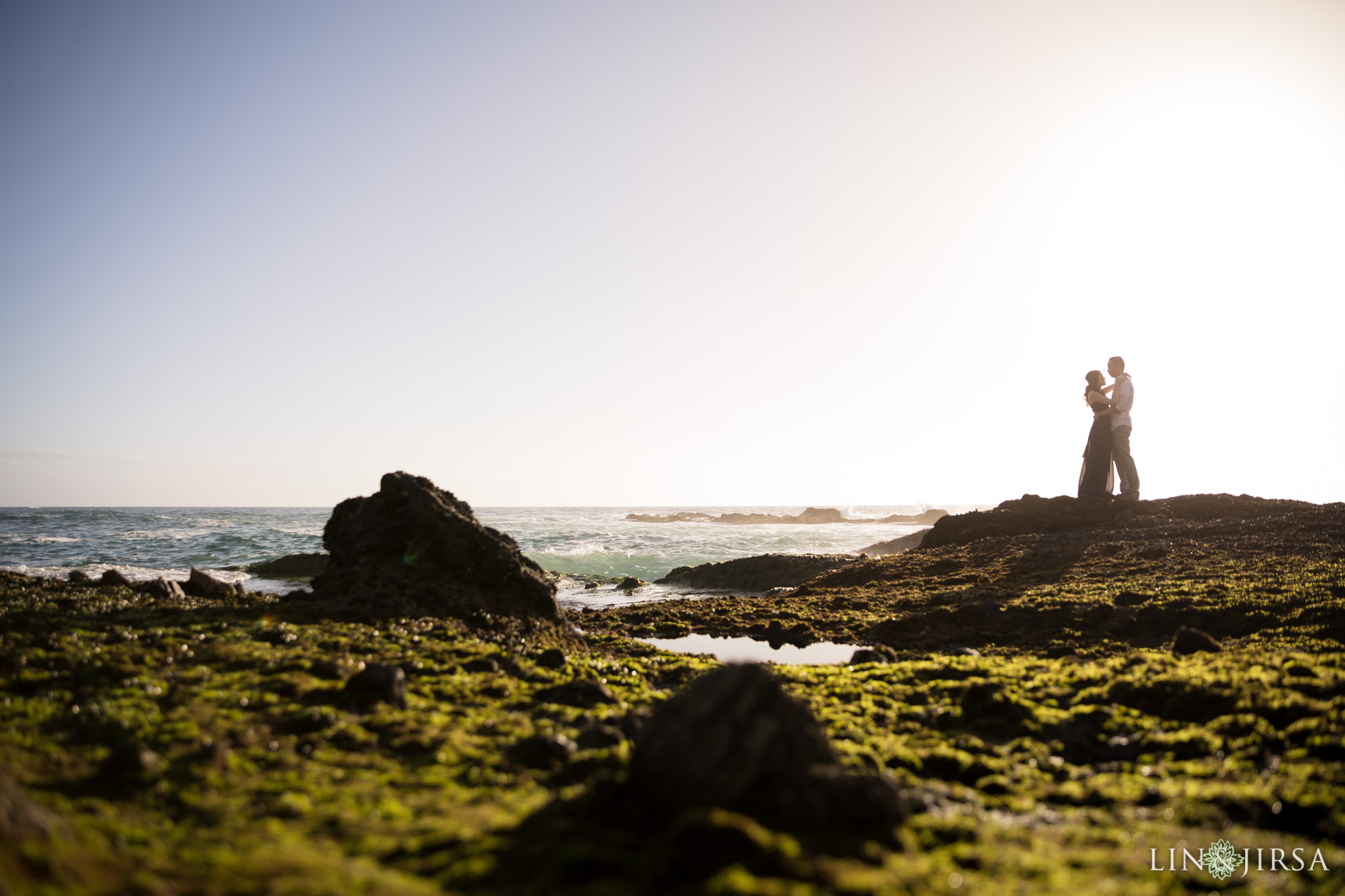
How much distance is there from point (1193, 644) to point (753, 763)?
25.4 feet

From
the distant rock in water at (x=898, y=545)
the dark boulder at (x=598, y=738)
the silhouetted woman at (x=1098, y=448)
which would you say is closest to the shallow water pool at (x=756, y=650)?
the dark boulder at (x=598, y=738)

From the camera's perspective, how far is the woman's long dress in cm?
2203

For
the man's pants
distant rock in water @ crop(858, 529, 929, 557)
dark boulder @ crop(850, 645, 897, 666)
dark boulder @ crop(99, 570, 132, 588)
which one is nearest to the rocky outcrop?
the man's pants

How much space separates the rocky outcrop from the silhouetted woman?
116 centimetres

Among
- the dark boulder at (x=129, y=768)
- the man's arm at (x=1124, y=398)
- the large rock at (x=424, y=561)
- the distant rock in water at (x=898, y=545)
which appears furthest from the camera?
the distant rock in water at (x=898, y=545)

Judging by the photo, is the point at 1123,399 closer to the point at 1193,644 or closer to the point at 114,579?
the point at 1193,644

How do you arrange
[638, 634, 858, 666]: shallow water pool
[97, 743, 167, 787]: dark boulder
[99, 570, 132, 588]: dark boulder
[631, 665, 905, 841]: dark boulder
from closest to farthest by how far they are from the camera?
[631, 665, 905, 841]: dark boulder → [97, 743, 167, 787]: dark boulder → [638, 634, 858, 666]: shallow water pool → [99, 570, 132, 588]: dark boulder

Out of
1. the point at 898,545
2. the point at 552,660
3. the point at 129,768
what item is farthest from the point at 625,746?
the point at 898,545

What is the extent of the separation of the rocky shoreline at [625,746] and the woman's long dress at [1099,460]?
11079 mm

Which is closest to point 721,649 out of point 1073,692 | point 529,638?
point 529,638

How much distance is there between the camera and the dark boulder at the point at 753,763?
3.64 meters

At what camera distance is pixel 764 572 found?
22281 mm

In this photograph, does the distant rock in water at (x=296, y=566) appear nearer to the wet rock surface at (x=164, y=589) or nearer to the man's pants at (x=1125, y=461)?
the wet rock surface at (x=164, y=589)

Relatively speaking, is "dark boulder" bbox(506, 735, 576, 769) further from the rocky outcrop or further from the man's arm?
the man's arm
